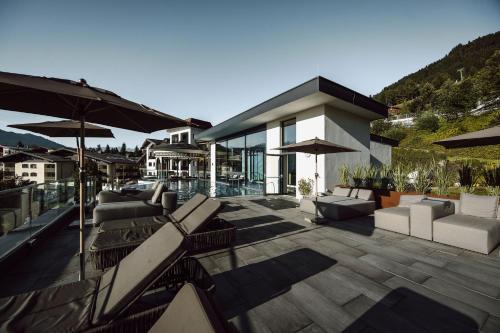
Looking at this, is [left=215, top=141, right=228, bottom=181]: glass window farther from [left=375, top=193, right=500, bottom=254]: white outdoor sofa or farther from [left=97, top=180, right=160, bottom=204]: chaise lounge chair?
[left=375, top=193, right=500, bottom=254]: white outdoor sofa

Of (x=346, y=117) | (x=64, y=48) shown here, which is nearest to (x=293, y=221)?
(x=346, y=117)

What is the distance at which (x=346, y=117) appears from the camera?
9656 millimetres

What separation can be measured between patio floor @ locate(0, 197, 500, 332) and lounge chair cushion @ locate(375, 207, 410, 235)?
218 millimetres

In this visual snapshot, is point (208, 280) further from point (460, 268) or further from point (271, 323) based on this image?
point (460, 268)

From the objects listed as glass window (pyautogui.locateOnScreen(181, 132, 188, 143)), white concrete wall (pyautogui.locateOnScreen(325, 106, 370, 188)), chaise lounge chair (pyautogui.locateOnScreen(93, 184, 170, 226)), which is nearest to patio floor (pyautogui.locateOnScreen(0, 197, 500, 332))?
chaise lounge chair (pyautogui.locateOnScreen(93, 184, 170, 226))

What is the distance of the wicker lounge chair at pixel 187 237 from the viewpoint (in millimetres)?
2953

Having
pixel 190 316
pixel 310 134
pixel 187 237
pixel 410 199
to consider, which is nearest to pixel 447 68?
pixel 310 134

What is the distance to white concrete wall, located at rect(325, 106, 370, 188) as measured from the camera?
8945 millimetres

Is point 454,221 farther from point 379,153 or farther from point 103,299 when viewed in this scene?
point 379,153

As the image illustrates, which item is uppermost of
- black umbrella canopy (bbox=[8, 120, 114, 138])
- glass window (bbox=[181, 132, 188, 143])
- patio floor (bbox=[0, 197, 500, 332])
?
glass window (bbox=[181, 132, 188, 143])

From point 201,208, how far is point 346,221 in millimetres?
4399

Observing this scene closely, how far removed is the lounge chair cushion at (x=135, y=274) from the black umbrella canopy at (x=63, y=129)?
3.94 meters

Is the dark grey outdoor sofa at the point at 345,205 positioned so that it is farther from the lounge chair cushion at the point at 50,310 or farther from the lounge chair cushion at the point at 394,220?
the lounge chair cushion at the point at 50,310

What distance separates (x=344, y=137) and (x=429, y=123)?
34038mm
